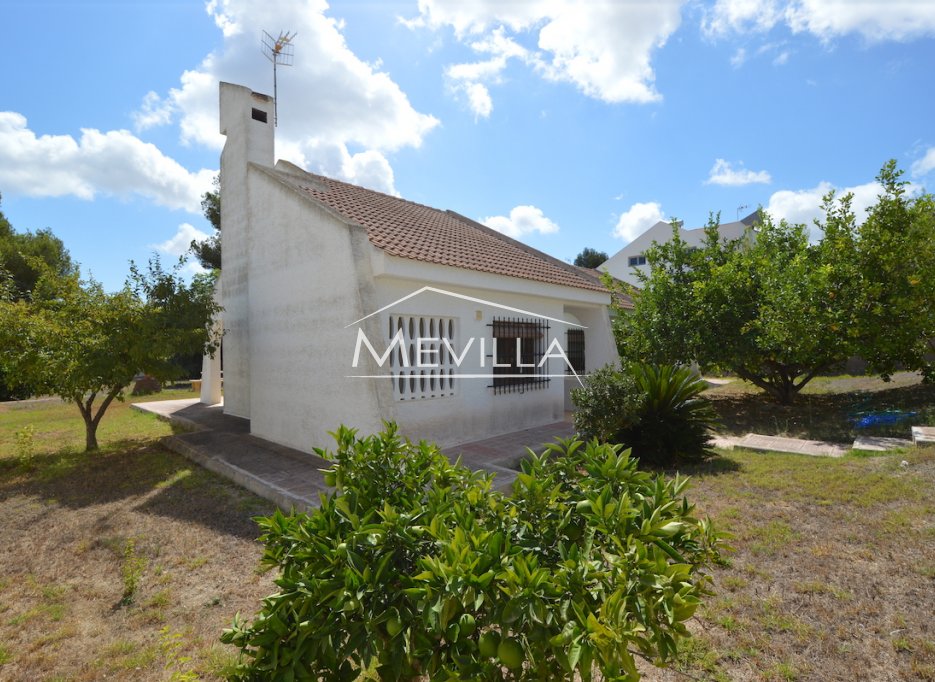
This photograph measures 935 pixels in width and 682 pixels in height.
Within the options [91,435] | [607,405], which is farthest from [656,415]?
[91,435]

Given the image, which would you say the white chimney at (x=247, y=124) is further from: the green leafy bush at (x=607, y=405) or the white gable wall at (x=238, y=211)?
the green leafy bush at (x=607, y=405)

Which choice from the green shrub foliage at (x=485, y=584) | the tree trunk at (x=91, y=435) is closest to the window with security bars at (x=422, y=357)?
the green shrub foliage at (x=485, y=584)

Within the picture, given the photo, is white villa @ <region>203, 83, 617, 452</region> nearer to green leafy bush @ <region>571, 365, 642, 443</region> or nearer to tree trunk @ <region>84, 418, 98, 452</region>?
green leafy bush @ <region>571, 365, 642, 443</region>

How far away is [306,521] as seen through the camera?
2.67m

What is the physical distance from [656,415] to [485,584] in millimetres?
7061

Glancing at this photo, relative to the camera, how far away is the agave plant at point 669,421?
8.22m

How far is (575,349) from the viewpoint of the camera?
525 inches

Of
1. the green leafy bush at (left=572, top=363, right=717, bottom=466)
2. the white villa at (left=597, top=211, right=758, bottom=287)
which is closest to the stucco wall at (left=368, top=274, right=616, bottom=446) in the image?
the green leafy bush at (left=572, top=363, right=717, bottom=466)

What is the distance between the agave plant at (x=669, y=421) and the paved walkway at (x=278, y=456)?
2.09 metres

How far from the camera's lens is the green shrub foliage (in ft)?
6.66

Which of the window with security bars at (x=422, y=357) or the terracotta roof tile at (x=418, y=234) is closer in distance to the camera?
the window with security bars at (x=422, y=357)

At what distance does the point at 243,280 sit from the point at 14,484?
6225 millimetres

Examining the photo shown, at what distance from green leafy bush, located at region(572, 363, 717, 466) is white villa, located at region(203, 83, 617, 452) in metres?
2.56

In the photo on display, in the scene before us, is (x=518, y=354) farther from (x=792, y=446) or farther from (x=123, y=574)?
(x=123, y=574)
